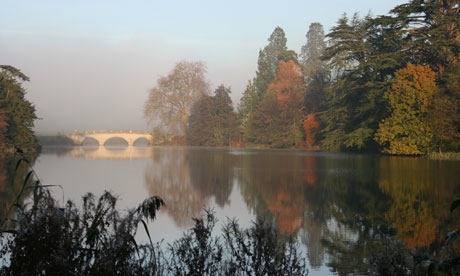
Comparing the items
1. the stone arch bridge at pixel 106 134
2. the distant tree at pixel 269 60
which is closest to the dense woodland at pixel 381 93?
the distant tree at pixel 269 60

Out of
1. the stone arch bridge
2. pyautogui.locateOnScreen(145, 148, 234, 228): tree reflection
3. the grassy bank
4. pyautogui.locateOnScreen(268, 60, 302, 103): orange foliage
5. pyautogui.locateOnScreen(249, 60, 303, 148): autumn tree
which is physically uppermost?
pyautogui.locateOnScreen(268, 60, 302, 103): orange foliage

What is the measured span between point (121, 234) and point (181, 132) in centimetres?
6310

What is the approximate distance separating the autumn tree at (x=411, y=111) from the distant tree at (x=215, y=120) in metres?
32.0

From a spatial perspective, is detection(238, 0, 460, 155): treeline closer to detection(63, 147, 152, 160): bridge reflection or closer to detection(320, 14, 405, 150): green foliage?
→ detection(320, 14, 405, 150): green foliage

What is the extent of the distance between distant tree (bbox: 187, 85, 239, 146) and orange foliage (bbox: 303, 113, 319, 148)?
15.3 m

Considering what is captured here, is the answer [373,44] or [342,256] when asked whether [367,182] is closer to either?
[342,256]

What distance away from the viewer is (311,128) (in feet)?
164

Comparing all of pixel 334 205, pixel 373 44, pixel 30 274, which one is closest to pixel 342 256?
pixel 30 274

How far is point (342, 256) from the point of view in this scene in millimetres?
5910

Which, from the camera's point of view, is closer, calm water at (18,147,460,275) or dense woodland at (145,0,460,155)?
calm water at (18,147,460,275)

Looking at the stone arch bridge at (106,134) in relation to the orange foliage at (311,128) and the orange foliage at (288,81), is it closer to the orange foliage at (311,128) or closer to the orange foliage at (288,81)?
the orange foliage at (288,81)

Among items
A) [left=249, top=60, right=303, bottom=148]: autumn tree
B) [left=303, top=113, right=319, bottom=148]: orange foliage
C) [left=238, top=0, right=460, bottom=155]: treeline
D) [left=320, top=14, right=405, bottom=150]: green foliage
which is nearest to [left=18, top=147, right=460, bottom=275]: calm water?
[left=238, top=0, right=460, bottom=155]: treeline

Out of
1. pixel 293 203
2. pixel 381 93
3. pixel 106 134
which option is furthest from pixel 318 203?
pixel 106 134

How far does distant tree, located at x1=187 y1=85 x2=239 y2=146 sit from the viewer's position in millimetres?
63750
